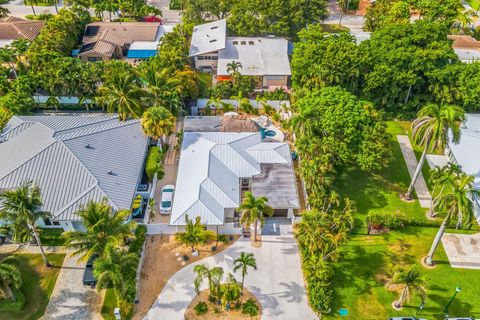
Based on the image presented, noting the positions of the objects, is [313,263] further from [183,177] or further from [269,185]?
[183,177]

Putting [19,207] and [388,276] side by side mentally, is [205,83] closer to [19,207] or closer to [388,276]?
[19,207]

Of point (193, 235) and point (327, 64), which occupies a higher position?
point (327, 64)

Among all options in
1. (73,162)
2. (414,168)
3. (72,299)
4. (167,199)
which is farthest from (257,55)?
(72,299)

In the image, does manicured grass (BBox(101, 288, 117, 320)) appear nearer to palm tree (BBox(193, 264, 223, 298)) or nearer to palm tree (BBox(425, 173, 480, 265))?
palm tree (BBox(193, 264, 223, 298))

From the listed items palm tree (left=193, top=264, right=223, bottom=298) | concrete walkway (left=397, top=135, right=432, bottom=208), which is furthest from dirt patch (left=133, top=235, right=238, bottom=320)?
concrete walkway (left=397, top=135, right=432, bottom=208)

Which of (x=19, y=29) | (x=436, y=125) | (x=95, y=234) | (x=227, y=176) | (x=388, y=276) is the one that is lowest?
(x=388, y=276)

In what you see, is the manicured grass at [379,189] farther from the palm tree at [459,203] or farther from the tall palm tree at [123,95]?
the tall palm tree at [123,95]

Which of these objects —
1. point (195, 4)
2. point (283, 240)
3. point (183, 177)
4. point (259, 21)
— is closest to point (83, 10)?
point (195, 4)
